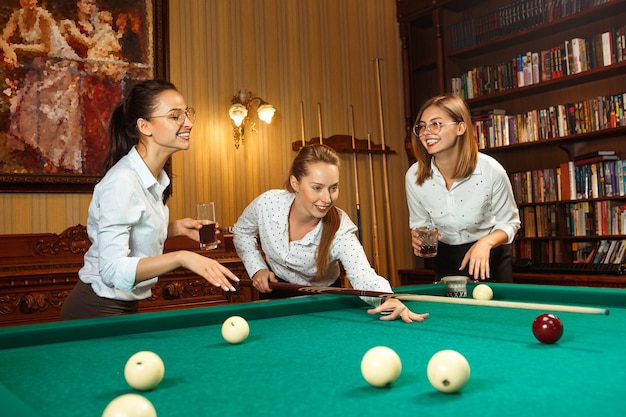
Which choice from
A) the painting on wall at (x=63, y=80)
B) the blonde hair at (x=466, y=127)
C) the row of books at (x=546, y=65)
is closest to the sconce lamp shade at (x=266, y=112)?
the painting on wall at (x=63, y=80)

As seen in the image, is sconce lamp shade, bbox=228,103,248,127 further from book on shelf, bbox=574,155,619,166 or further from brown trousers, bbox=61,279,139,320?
brown trousers, bbox=61,279,139,320

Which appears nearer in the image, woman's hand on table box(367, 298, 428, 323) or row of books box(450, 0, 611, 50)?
woman's hand on table box(367, 298, 428, 323)

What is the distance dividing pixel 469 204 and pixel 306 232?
2.90 feet

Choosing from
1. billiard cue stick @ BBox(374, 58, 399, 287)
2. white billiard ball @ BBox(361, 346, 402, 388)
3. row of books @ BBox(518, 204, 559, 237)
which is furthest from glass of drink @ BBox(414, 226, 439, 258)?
billiard cue stick @ BBox(374, 58, 399, 287)

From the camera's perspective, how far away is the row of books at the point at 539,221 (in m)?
5.09

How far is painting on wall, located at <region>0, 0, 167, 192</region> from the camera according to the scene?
425cm

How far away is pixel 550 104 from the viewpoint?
5.33 m

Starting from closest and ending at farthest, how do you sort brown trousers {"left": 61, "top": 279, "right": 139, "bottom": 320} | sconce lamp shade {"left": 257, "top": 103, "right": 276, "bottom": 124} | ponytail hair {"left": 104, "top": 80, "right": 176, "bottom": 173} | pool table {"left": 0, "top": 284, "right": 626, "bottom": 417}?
pool table {"left": 0, "top": 284, "right": 626, "bottom": 417} → brown trousers {"left": 61, "top": 279, "right": 139, "bottom": 320} → ponytail hair {"left": 104, "top": 80, "right": 176, "bottom": 173} → sconce lamp shade {"left": 257, "top": 103, "right": 276, "bottom": 124}

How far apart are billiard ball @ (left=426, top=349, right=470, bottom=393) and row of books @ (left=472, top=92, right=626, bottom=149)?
4046mm

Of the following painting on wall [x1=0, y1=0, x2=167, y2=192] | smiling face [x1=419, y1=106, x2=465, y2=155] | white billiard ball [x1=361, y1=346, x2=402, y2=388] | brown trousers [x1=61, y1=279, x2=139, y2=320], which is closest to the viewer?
white billiard ball [x1=361, y1=346, x2=402, y2=388]

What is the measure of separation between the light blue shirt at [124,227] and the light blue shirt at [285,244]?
70cm

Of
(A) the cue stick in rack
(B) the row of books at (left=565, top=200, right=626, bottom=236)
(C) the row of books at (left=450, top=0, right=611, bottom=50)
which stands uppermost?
(C) the row of books at (left=450, top=0, right=611, bottom=50)

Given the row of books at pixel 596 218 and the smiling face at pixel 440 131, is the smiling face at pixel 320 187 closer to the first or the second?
the smiling face at pixel 440 131

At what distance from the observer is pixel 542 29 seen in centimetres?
510
